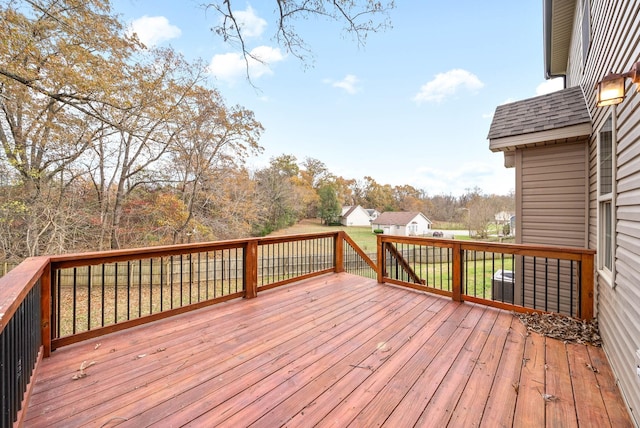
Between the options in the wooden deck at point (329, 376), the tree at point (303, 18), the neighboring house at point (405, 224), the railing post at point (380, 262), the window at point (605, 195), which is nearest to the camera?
the wooden deck at point (329, 376)

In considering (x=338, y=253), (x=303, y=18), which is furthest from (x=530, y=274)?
(x=303, y=18)

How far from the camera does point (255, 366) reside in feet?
7.06

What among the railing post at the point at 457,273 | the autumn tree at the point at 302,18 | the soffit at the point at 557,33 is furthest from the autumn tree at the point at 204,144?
the soffit at the point at 557,33

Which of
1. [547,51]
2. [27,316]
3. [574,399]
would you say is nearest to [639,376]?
[574,399]

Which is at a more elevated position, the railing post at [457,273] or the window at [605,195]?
the window at [605,195]

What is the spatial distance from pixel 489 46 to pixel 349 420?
9619 millimetres

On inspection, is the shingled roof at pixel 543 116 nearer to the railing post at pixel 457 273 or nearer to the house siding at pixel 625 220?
the house siding at pixel 625 220

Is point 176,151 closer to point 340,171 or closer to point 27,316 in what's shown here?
point 27,316

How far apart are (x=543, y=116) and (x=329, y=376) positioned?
4.78m

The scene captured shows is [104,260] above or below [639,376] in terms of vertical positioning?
above

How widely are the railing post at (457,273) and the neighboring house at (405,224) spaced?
83.5 feet

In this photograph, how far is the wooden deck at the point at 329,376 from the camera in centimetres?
161

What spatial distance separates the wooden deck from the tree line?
5.19 m

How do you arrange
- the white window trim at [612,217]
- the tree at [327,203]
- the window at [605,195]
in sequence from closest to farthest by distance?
the white window trim at [612,217], the window at [605,195], the tree at [327,203]
